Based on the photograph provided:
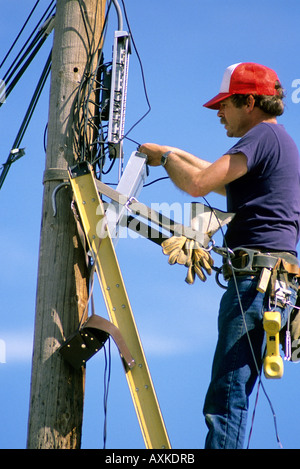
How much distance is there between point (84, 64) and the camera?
17.7 feet

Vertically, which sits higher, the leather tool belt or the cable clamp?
the cable clamp

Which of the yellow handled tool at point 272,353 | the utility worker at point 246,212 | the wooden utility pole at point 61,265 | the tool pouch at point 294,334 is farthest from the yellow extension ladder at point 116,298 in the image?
the tool pouch at point 294,334

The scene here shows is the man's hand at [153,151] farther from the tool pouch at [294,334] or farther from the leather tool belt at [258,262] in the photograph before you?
the tool pouch at [294,334]

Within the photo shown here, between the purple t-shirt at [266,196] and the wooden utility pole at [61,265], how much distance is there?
3.63 feet

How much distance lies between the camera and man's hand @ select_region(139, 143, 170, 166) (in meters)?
5.06

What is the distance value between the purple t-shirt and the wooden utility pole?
1108mm

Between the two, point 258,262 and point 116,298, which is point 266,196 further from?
point 116,298

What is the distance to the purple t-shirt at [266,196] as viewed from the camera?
467 cm

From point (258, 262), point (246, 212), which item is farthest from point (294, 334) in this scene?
point (246, 212)

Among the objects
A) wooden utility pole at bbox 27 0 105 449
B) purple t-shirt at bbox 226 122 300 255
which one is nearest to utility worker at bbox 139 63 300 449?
purple t-shirt at bbox 226 122 300 255

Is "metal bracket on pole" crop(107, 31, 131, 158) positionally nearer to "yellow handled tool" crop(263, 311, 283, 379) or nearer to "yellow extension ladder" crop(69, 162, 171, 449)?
"yellow extension ladder" crop(69, 162, 171, 449)

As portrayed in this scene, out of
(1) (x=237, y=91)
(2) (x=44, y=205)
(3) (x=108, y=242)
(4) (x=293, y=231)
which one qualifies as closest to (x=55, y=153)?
(2) (x=44, y=205)

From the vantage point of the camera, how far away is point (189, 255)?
4754 millimetres
